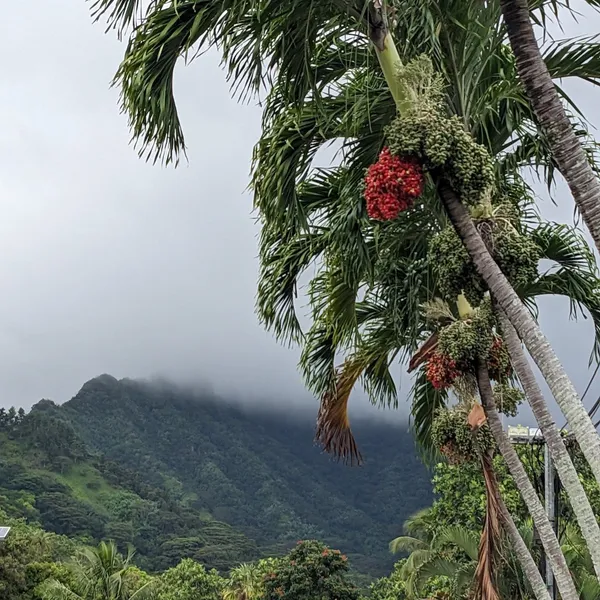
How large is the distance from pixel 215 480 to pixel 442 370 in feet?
196

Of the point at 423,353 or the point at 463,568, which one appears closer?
the point at 423,353

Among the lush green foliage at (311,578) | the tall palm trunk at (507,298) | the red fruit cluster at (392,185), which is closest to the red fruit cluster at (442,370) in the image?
the tall palm trunk at (507,298)

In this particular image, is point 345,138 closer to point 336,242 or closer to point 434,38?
point 336,242

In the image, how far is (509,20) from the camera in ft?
10.9

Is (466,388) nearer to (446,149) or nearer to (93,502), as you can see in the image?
(446,149)

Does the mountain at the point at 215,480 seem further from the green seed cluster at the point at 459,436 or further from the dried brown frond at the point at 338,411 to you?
the green seed cluster at the point at 459,436

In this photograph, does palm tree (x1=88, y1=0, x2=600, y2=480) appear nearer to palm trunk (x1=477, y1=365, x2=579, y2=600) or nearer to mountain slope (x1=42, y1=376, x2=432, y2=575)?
palm trunk (x1=477, y1=365, x2=579, y2=600)

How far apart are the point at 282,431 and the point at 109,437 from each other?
20.5m

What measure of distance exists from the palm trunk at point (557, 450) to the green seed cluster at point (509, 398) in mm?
1331

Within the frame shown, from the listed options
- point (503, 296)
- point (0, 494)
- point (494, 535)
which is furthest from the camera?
point (0, 494)

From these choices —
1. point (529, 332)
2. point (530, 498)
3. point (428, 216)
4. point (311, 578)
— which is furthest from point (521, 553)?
point (311, 578)

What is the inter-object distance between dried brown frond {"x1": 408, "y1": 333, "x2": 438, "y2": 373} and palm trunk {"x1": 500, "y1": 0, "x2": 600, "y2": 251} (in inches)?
90.5

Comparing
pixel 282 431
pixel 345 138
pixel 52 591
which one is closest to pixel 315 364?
pixel 345 138

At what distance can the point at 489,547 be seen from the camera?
4.52 metres
